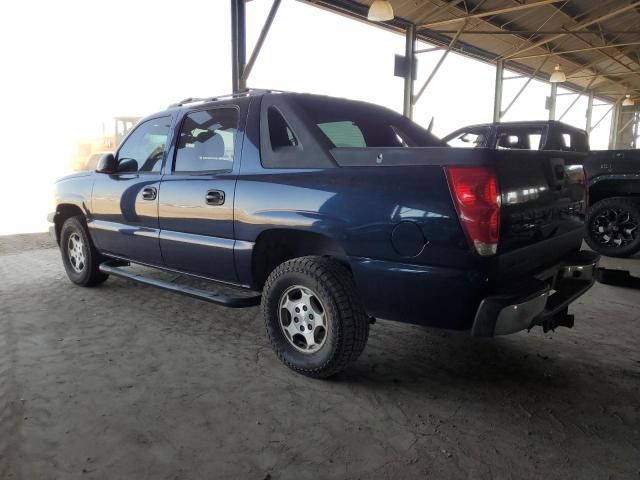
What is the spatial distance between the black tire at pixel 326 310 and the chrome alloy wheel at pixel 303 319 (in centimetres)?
2

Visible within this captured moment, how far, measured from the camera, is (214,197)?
10.1ft

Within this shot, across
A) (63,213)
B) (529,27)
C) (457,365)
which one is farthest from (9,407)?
(529,27)

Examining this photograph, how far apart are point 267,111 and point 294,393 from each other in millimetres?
1736

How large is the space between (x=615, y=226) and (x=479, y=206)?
17.3 ft

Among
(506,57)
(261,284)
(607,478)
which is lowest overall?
(607,478)

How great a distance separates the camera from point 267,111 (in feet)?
9.85

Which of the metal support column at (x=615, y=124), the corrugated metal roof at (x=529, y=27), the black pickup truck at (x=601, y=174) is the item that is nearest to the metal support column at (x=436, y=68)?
the corrugated metal roof at (x=529, y=27)

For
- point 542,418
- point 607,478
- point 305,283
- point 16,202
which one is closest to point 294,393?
point 305,283

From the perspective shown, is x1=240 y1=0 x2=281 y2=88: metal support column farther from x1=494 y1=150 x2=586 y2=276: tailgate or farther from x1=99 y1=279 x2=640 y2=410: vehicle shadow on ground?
x1=494 y1=150 x2=586 y2=276: tailgate

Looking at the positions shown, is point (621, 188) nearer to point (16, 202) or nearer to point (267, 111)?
point (267, 111)

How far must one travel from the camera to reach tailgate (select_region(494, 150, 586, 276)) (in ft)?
7.27

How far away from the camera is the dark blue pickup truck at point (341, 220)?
218 cm

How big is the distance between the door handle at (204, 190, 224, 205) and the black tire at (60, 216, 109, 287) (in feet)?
6.44

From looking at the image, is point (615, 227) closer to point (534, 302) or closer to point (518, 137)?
point (518, 137)
